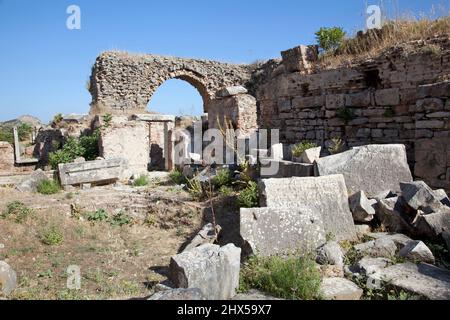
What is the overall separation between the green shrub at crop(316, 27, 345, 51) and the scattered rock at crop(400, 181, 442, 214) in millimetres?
5015

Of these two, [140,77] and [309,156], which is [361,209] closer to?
[309,156]

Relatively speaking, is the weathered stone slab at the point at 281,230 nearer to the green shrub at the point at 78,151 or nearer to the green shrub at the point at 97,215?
the green shrub at the point at 97,215

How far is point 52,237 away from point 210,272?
154 inches

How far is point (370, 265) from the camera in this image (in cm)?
368

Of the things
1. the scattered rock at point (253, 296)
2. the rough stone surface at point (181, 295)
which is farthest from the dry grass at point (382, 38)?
the rough stone surface at point (181, 295)

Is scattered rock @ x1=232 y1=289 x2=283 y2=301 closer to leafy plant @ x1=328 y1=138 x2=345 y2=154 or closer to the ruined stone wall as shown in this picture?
the ruined stone wall

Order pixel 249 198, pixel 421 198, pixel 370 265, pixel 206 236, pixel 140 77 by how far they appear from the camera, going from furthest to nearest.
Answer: pixel 140 77, pixel 249 198, pixel 206 236, pixel 421 198, pixel 370 265

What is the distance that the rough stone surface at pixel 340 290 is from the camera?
3.18 metres

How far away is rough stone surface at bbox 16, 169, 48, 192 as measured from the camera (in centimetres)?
842

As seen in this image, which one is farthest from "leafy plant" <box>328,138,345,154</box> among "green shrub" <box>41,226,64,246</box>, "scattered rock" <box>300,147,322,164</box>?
"green shrub" <box>41,226,64,246</box>

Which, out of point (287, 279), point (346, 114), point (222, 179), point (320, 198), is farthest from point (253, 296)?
point (346, 114)

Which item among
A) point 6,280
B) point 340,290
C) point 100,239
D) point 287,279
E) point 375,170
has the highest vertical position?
point 375,170

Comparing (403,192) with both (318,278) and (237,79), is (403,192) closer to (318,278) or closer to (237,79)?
(318,278)
